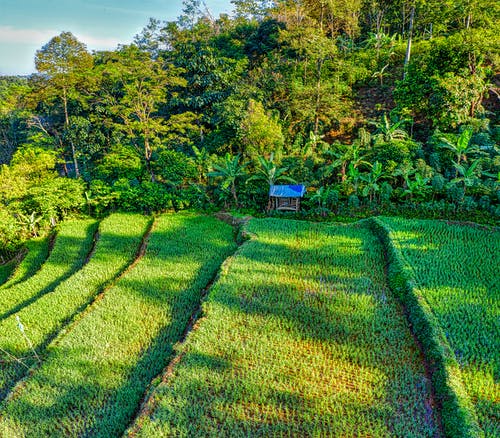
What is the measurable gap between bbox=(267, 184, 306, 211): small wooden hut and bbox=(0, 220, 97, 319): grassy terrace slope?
6.95 metres

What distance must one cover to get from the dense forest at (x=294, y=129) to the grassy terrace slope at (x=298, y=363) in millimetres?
5047

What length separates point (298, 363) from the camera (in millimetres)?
6059

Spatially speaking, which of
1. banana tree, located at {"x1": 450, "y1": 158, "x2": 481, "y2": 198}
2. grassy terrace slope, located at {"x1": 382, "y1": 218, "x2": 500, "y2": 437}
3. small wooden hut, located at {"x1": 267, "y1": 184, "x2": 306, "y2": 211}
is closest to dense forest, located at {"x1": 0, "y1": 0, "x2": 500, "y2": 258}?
banana tree, located at {"x1": 450, "y1": 158, "x2": 481, "y2": 198}

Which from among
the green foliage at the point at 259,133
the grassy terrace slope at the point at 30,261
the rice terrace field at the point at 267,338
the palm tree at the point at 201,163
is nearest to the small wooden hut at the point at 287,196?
the rice terrace field at the point at 267,338

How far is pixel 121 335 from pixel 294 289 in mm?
3958

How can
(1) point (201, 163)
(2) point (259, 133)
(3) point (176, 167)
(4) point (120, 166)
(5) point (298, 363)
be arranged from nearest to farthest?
(5) point (298, 363) < (3) point (176, 167) < (2) point (259, 133) < (4) point (120, 166) < (1) point (201, 163)

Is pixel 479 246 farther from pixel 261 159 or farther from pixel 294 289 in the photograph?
pixel 261 159

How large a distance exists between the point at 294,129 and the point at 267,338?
12649mm

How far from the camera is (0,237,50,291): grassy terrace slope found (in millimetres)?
11048

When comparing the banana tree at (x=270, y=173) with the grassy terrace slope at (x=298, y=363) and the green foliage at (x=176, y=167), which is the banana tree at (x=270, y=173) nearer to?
the green foliage at (x=176, y=167)

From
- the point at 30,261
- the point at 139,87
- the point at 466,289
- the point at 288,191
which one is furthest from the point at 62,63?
the point at 466,289

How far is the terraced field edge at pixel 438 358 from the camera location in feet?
15.6

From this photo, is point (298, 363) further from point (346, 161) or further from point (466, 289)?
point (346, 161)

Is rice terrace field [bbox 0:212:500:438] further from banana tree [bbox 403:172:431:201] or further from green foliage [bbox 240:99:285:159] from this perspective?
green foliage [bbox 240:99:285:159]
